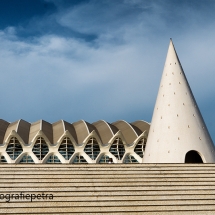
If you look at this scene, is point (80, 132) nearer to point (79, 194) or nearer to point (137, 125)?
point (137, 125)

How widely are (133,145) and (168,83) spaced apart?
10503mm

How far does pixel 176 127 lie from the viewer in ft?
68.0

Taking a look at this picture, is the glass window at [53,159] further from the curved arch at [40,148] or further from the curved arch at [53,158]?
the curved arch at [40,148]

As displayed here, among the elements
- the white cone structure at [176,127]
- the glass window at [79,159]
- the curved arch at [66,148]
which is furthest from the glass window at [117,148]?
the white cone structure at [176,127]

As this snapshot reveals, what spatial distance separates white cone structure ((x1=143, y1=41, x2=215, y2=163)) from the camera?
20.2 meters

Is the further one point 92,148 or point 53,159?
point 92,148

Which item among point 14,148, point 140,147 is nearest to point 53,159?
point 14,148

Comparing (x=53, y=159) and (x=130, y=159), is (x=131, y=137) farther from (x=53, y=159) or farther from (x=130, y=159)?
(x=53, y=159)

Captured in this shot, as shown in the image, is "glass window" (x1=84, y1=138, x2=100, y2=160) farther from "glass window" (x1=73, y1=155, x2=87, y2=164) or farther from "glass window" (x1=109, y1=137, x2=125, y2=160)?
"glass window" (x1=109, y1=137, x2=125, y2=160)

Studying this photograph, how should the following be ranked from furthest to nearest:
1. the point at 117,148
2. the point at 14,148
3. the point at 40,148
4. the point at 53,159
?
1. the point at 117,148
2. the point at 53,159
3. the point at 40,148
4. the point at 14,148

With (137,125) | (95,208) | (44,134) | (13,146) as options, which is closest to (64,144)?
(44,134)

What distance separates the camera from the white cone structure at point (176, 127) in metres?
20.2

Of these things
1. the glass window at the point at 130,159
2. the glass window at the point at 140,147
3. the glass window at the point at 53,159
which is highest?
the glass window at the point at 140,147

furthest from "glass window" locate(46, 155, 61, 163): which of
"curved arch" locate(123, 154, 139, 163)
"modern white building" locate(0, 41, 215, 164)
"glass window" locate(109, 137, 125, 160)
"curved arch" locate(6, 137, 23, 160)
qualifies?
"curved arch" locate(123, 154, 139, 163)
